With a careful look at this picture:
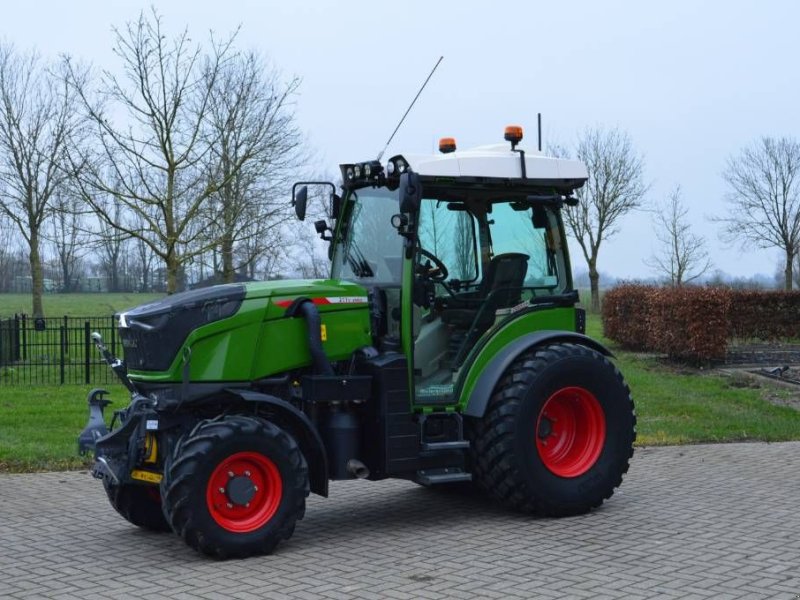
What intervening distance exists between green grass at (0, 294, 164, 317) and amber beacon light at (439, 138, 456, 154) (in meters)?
20.0

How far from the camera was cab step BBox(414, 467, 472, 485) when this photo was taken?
293 inches

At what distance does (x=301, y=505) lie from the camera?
268 inches

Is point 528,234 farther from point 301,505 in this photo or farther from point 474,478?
point 301,505

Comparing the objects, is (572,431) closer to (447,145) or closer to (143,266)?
(447,145)

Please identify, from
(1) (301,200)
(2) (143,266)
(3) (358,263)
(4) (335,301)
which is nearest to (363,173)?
(1) (301,200)

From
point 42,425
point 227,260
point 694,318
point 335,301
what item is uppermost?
point 227,260

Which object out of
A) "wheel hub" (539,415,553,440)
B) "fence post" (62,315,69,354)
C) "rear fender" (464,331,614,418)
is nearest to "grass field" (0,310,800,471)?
"fence post" (62,315,69,354)

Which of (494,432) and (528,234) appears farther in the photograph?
(528,234)

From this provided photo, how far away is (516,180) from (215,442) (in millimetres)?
3092

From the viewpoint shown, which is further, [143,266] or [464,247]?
[143,266]

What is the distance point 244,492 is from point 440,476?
1.55 metres

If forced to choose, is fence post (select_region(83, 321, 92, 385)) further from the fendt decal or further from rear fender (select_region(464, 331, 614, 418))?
rear fender (select_region(464, 331, 614, 418))

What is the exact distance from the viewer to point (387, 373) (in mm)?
7305

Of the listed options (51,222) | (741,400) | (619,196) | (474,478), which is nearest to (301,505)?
(474,478)
